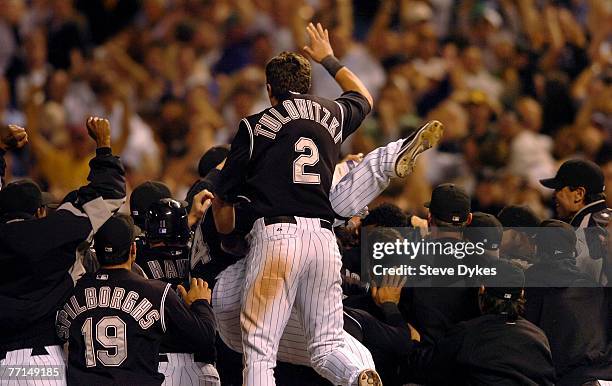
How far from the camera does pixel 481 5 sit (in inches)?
548

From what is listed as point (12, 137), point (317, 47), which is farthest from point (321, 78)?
point (12, 137)

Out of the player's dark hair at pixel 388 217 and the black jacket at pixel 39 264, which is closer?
the black jacket at pixel 39 264

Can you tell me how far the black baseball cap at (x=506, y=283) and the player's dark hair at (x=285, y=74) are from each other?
1.55 metres

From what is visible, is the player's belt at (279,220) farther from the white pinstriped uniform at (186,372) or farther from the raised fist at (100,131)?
the raised fist at (100,131)

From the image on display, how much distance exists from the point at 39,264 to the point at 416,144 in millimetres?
2218

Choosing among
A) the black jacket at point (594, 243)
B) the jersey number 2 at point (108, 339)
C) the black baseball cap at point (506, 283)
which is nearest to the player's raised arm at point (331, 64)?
the black baseball cap at point (506, 283)

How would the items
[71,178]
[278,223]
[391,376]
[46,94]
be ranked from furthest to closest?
[46,94]
[71,178]
[391,376]
[278,223]

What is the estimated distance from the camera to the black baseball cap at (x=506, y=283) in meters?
7.00

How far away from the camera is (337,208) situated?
704 cm

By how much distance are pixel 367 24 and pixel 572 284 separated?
7328 mm

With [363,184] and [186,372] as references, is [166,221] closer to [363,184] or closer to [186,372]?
[186,372]

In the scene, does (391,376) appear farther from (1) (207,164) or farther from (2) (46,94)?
(2) (46,94)

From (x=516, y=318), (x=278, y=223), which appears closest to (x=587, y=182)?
(x=516, y=318)

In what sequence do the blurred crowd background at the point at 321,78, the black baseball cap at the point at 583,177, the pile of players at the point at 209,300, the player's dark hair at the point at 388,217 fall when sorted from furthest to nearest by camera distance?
the blurred crowd background at the point at 321,78, the black baseball cap at the point at 583,177, the player's dark hair at the point at 388,217, the pile of players at the point at 209,300
